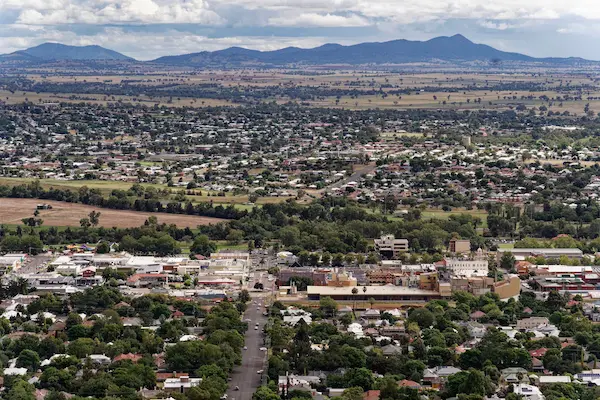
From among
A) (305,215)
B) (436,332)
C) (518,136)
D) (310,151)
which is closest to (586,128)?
(518,136)

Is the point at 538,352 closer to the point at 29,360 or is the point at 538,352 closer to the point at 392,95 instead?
the point at 29,360

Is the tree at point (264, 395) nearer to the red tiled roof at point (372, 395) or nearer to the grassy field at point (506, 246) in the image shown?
the red tiled roof at point (372, 395)

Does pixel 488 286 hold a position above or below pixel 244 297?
above

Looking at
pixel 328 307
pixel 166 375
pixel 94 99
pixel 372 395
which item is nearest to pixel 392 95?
pixel 94 99

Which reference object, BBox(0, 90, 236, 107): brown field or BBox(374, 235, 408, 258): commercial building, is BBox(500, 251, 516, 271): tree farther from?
BBox(0, 90, 236, 107): brown field

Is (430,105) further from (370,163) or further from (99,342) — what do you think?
(99,342)

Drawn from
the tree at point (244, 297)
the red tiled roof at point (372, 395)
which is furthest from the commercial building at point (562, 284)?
the red tiled roof at point (372, 395)
